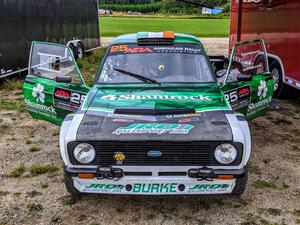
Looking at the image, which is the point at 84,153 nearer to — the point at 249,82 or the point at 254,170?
the point at 254,170

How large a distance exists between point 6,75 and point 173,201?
789 centimetres

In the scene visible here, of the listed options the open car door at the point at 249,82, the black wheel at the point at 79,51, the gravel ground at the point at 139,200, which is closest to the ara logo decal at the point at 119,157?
the gravel ground at the point at 139,200

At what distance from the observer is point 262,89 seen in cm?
596

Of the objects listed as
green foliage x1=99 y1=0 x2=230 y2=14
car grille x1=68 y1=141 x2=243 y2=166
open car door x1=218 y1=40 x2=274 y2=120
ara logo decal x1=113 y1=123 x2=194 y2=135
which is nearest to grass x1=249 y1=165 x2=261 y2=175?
open car door x1=218 y1=40 x2=274 y2=120

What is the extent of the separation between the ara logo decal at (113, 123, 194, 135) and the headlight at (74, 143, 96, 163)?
0.31m

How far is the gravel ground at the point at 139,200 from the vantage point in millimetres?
4332

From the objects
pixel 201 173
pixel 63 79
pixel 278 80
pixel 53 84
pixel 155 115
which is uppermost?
pixel 63 79

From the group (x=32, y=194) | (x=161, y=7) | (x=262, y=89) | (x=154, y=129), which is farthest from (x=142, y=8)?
(x=154, y=129)

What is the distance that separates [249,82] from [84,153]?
299 centimetres

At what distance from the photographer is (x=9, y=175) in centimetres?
545

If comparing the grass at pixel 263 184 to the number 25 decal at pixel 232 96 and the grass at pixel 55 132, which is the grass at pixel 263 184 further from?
the grass at pixel 55 132

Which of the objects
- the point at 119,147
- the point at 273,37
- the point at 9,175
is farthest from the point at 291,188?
the point at 273,37

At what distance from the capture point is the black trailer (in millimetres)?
10781

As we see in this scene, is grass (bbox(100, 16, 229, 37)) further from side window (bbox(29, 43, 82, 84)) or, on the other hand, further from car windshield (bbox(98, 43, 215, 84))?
car windshield (bbox(98, 43, 215, 84))
